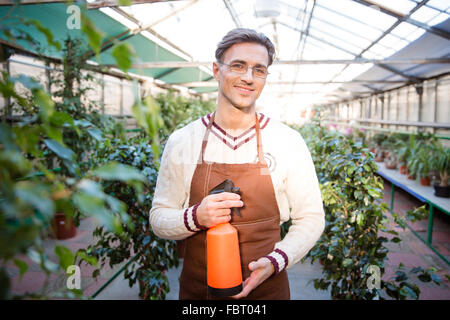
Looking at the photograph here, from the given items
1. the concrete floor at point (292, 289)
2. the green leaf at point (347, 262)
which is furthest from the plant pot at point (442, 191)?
the green leaf at point (347, 262)

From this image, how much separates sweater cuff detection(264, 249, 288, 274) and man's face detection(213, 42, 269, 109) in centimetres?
66

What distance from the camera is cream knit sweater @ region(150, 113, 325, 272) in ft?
4.18

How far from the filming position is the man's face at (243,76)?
1287 millimetres

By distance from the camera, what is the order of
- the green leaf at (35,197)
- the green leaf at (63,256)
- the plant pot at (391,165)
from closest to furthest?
the green leaf at (35,197), the green leaf at (63,256), the plant pot at (391,165)

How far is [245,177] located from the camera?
1.29m

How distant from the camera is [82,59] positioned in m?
3.88

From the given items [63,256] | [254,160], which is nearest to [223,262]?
[254,160]

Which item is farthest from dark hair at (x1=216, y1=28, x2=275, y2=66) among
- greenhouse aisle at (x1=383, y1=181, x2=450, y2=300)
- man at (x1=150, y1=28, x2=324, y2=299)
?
greenhouse aisle at (x1=383, y1=181, x2=450, y2=300)

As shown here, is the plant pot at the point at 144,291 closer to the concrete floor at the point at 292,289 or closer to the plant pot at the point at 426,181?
the concrete floor at the point at 292,289

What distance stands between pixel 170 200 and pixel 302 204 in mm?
622

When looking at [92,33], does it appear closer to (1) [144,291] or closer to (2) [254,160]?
(2) [254,160]

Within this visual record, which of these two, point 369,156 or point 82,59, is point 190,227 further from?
point 82,59
